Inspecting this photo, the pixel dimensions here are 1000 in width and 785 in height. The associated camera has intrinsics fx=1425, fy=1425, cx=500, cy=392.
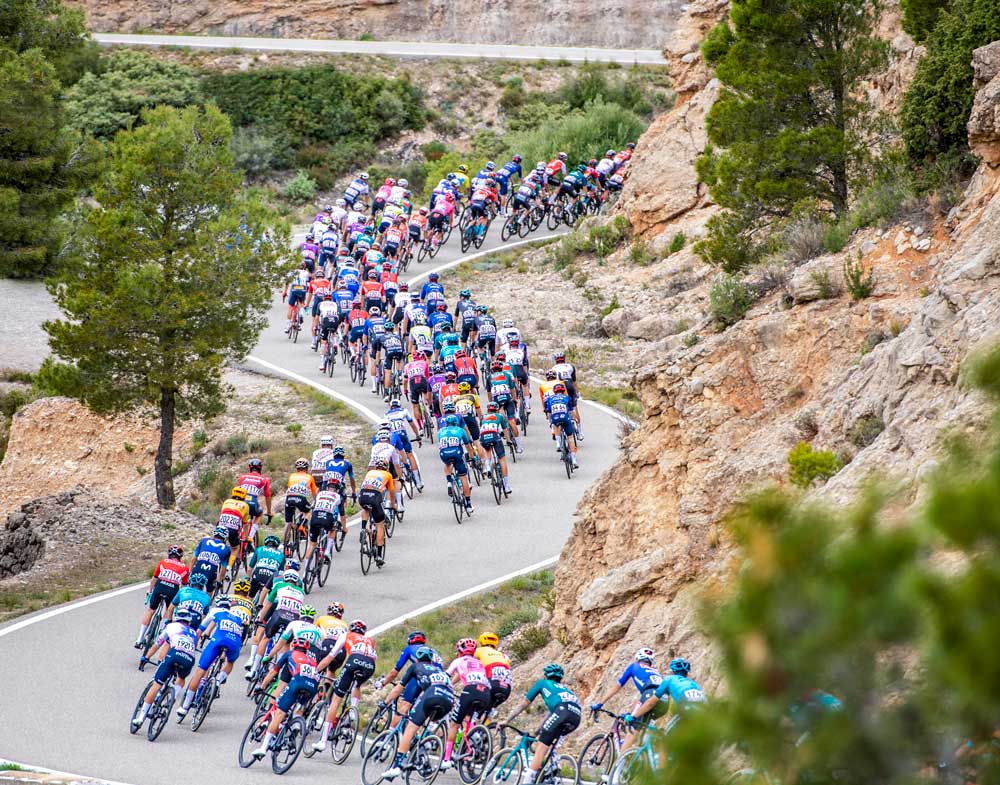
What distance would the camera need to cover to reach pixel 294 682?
14.3m

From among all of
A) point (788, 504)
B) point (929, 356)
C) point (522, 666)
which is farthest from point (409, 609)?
point (788, 504)

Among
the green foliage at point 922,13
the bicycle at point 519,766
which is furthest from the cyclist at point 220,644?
Result: the green foliage at point 922,13

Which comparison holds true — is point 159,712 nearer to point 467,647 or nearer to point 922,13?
point 467,647

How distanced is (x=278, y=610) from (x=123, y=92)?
45.0 meters

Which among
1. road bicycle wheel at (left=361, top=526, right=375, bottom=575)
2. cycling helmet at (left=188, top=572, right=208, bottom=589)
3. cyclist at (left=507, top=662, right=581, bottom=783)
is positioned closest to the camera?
cyclist at (left=507, top=662, right=581, bottom=783)

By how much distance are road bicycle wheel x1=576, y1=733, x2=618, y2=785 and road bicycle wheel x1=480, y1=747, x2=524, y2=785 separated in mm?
568

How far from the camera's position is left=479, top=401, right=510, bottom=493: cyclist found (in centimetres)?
2353

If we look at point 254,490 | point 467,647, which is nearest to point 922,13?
point 254,490

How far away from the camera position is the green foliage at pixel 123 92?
56.0 m

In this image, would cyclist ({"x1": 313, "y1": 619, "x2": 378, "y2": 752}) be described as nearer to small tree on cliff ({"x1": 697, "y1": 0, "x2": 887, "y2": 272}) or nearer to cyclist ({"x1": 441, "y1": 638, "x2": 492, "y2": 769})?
cyclist ({"x1": 441, "y1": 638, "x2": 492, "y2": 769})

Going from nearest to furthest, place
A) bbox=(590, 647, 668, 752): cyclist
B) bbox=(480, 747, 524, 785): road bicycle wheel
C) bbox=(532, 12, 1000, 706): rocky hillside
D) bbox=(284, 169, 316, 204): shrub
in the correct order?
bbox=(590, 647, 668, 752): cyclist, bbox=(480, 747, 524, 785): road bicycle wheel, bbox=(532, 12, 1000, 706): rocky hillside, bbox=(284, 169, 316, 204): shrub

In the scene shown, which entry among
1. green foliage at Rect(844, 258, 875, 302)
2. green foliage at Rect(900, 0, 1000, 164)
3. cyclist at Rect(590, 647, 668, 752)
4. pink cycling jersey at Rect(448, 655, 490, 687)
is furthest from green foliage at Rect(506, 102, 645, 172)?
cyclist at Rect(590, 647, 668, 752)

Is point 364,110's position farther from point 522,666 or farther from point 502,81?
point 522,666

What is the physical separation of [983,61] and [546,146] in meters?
33.7
